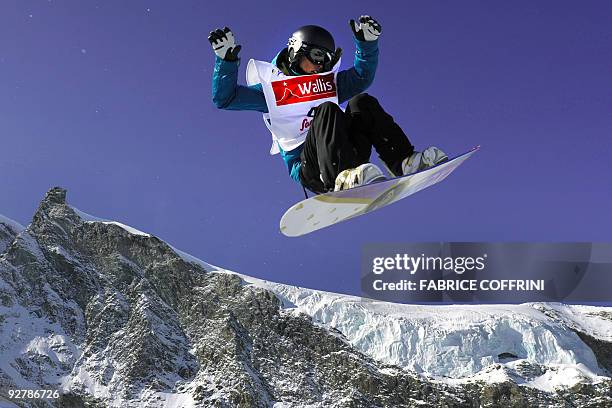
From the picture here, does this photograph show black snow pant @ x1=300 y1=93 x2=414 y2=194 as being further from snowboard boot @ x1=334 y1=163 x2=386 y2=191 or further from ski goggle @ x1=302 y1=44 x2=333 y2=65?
ski goggle @ x1=302 y1=44 x2=333 y2=65

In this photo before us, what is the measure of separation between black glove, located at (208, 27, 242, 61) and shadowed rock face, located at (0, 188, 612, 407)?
105 metres

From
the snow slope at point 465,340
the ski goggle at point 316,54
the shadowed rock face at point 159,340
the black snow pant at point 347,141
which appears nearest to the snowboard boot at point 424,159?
the black snow pant at point 347,141

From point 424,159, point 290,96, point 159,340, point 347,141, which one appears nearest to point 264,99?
point 290,96

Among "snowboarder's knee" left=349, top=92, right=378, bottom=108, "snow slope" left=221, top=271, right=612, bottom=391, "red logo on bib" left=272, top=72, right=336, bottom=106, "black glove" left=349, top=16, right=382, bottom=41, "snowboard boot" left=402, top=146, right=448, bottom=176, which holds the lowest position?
"snowboard boot" left=402, top=146, right=448, bottom=176

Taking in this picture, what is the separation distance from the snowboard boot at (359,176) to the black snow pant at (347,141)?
14 cm

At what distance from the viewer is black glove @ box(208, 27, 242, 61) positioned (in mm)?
7688

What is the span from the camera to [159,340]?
127 metres

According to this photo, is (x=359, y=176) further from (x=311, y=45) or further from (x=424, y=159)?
(x=311, y=45)

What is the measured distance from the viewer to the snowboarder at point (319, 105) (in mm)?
7574

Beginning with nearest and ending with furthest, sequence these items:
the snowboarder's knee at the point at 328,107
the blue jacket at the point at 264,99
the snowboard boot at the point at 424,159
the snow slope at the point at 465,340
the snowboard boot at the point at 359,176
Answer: the snowboard boot at the point at 359,176
the snowboarder's knee at the point at 328,107
the snowboard boot at the point at 424,159
the blue jacket at the point at 264,99
the snow slope at the point at 465,340

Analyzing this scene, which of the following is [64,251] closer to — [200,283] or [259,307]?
[200,283]

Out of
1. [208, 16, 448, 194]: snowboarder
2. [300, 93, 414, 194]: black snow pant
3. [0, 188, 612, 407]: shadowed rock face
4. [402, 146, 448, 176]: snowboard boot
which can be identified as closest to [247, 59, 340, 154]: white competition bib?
[208, 16, 448, 194]: snowboarder

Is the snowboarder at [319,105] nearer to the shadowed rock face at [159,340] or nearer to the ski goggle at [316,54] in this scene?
the ski goggle at [316,54]

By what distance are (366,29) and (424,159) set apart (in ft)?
5.64
